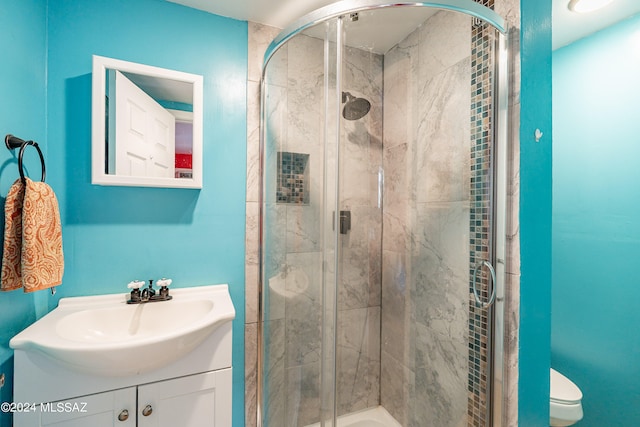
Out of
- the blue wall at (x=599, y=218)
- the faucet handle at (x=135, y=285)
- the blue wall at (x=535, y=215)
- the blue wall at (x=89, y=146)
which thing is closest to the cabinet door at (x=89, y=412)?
the blue wall at (x=89, y=146)

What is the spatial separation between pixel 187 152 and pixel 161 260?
54cm

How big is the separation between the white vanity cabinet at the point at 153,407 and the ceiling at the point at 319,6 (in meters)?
1.50

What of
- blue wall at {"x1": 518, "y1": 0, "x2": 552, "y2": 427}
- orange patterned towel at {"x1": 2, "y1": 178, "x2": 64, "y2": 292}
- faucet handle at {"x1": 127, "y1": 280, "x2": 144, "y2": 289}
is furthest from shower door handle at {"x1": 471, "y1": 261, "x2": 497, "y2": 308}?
orange patterned towel at {"x1": 2, "y1": 178, "x2": 64, "y2": 292}

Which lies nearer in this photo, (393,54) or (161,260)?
(393,54)

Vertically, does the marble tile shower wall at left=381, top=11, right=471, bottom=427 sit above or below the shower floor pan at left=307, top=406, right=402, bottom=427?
above

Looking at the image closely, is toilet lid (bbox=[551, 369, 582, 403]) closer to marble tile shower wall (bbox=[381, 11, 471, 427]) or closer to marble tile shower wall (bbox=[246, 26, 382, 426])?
marble tile shower wall (bbox=[381, 11, 471, 427])

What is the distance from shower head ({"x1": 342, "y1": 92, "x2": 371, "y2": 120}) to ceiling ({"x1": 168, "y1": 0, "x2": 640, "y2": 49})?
24 centimetres

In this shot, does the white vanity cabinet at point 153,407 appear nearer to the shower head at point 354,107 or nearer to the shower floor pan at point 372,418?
the shower floor pan at point 372,418

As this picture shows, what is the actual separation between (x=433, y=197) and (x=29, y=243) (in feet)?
4.64

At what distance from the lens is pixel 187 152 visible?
4.40 ft

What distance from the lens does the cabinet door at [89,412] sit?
88cm

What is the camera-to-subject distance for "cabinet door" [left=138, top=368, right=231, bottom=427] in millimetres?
987

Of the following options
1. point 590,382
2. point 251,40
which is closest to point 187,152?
point 251,40

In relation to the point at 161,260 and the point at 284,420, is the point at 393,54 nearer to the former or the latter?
the point at 161,260
